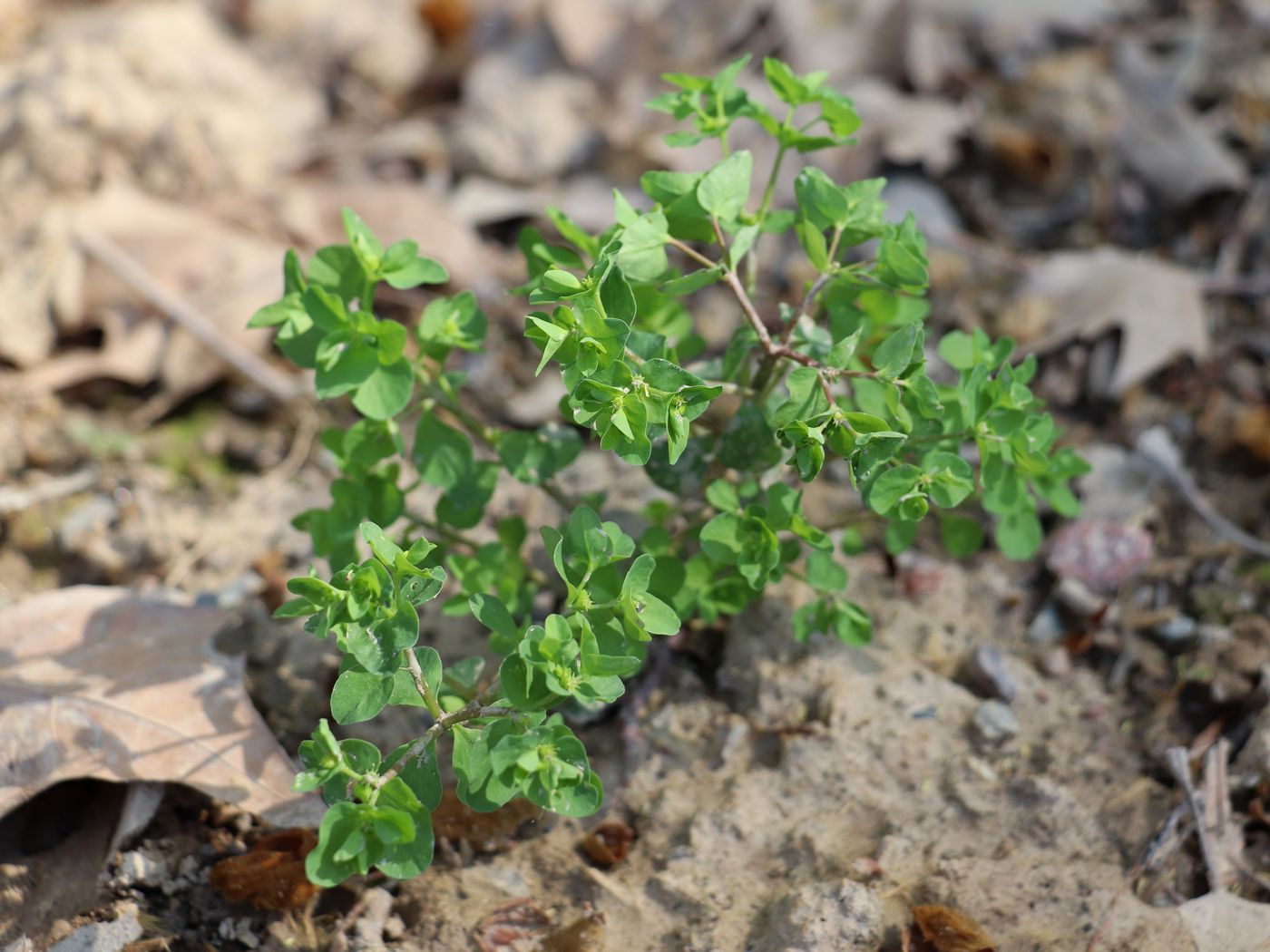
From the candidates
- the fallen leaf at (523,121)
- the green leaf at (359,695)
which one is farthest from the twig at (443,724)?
the fallen leaf at (523,121)

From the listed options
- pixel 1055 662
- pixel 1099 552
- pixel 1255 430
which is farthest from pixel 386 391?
pixel 1255 430

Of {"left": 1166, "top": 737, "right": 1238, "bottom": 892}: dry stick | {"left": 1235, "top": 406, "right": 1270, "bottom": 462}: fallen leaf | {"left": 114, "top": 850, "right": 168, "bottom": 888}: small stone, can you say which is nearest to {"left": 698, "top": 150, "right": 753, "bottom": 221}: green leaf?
{"left": 1166, "top": 737, "right": 1238, "bottom": 892}: dry stick

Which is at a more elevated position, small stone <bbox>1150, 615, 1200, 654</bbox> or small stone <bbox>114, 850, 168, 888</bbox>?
small stone <bbox>1150, 615, 1200, 654</bbox>

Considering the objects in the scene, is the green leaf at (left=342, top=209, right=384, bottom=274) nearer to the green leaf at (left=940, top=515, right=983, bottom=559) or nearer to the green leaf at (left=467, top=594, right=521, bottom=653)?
the green leaf at (left=467, top=594, right=521, bottom=653)

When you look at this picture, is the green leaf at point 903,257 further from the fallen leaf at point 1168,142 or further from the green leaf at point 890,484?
the fallen leaf at point 1168,142

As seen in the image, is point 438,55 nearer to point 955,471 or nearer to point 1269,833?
point 955,471

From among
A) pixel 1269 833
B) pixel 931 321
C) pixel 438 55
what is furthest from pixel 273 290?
pixel 1269 833
